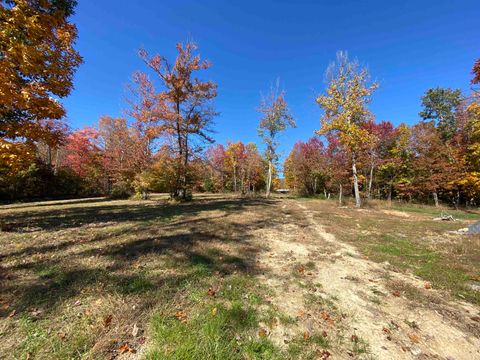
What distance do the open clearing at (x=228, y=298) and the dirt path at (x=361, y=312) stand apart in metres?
0.02

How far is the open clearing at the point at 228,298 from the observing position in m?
2.61

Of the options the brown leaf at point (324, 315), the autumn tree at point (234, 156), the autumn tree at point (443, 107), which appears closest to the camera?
the brown leaf at point (324, 315)

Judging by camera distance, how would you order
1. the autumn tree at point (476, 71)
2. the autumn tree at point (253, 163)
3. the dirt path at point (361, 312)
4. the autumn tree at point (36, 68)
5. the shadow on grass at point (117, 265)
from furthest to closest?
the autumn tree at point (253, 163)
the autumn tree at point (476, 71)
the autumn tree at point (36, 68)
the shadow on grass at point (117, 265)
the dirt path at point (361, 312)

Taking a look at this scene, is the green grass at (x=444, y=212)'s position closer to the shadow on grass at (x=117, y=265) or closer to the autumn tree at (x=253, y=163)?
the shadow on grass at (x=117, y=265)

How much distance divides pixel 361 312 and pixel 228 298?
2090 millimetres

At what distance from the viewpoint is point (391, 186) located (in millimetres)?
31109

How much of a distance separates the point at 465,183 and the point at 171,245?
29.9 m

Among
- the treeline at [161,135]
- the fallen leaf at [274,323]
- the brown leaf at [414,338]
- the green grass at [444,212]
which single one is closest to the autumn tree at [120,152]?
the treeline at [161,135]

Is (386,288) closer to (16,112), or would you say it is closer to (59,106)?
(59,106)

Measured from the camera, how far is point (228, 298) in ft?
11.8

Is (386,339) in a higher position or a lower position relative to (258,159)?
lower

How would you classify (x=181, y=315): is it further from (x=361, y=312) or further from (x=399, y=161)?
(x=399, y=161)

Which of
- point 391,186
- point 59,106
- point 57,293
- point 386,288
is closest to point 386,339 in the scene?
point 386,288

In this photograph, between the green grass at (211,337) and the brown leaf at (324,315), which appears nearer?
the green grass at (211,337)
